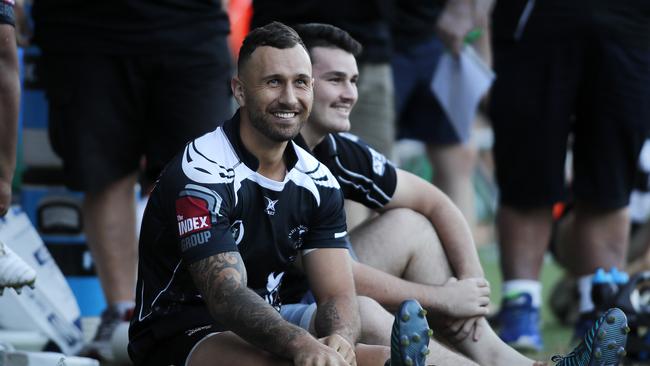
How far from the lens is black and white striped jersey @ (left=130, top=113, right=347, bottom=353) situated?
12.2ft

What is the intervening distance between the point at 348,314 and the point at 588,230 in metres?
2.34

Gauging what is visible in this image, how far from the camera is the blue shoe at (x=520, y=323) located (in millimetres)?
5852

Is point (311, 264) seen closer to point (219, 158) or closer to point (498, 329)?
point (219, 158)

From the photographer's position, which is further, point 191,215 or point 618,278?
point 618,278

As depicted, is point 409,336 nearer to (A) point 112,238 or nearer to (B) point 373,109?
(A) point 112,238

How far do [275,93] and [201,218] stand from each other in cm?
45

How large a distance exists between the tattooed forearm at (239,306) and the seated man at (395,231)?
0.84 m

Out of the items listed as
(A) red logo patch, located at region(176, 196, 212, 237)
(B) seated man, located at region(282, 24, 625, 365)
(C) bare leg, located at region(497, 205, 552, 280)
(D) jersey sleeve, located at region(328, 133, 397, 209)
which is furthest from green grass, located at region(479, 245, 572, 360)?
(A) red logo patch, located at region(176, 196, 212, 237)

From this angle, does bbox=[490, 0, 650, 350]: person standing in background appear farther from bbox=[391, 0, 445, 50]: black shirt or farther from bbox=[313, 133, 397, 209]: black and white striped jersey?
bbox=[313, 133, 397, 209]: black and white striped jersey

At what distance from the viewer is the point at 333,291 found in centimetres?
398

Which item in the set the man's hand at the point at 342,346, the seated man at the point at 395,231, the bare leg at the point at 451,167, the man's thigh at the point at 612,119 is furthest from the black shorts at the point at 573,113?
the man's hand at the point at 342,346

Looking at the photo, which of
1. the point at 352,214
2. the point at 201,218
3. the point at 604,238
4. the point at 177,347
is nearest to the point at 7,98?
the point at 201,218

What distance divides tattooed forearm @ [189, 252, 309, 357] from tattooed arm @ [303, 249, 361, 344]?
0.32 metres

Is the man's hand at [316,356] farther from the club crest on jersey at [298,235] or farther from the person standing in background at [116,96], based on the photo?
the person standing in background at [116,96]
